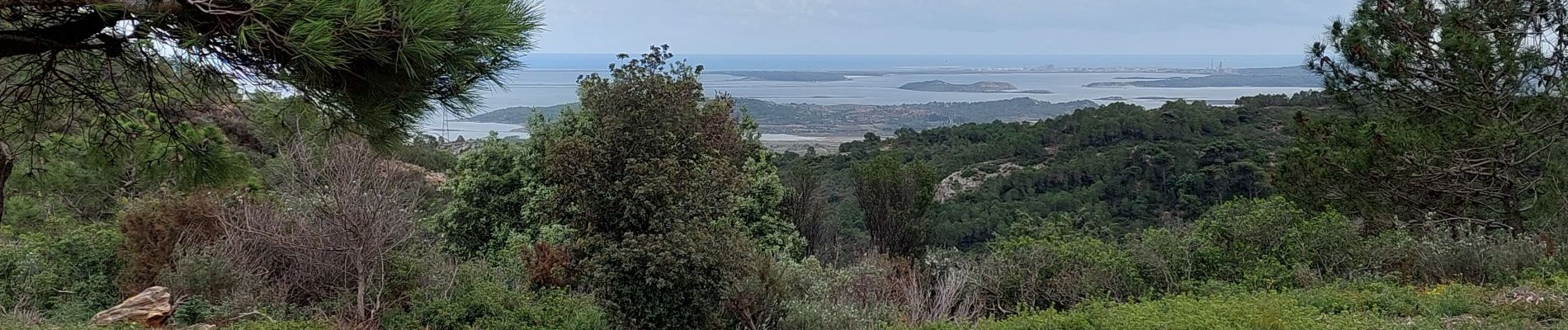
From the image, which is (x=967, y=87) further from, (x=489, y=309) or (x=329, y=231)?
(x=329, y=231)

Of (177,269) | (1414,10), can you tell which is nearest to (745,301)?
(177,269)

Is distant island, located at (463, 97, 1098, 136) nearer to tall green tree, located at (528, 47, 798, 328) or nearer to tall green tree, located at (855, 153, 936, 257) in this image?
tall green tree, located at (855, 153, 936, 257)

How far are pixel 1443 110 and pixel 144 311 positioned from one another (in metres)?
11.9

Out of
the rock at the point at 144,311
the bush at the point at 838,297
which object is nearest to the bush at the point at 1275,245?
the bush at the point at 838,297

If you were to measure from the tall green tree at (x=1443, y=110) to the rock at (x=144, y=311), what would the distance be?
11.2m

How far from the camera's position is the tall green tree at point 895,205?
13484 mm

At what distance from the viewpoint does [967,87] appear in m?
53.9

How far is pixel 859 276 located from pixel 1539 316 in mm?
4747

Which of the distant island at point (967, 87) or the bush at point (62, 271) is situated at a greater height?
the bush at point (62, 271)

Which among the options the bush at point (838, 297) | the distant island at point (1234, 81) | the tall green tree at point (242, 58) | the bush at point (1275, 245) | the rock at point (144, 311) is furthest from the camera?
the distant island at point (1234, 81)

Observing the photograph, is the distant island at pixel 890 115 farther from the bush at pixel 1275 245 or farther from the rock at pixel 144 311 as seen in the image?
the rock at pixel 144 311

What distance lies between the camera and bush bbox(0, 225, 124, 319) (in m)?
6.55

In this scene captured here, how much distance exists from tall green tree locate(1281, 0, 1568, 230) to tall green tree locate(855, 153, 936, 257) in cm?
559

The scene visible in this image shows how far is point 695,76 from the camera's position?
10812 mm
